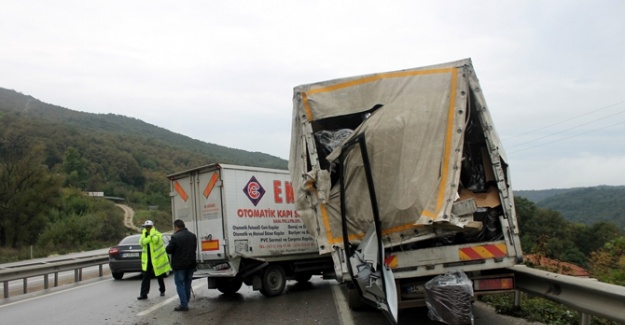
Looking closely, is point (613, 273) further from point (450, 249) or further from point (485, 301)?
point (450, 249)

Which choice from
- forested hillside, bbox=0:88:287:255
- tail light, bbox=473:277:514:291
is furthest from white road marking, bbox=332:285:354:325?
forested hillside, bbox=0:88:287:255

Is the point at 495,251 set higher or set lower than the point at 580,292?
higher

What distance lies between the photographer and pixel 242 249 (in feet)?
32.3

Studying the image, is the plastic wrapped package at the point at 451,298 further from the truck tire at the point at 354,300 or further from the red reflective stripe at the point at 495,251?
the truck tire at the point at 354,300

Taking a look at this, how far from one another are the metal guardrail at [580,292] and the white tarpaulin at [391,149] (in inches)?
52.9

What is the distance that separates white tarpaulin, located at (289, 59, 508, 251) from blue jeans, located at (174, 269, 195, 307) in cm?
334

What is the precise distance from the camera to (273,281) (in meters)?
10.5

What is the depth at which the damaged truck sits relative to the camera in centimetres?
565

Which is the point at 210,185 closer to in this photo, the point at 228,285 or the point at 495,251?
the point at 228,285

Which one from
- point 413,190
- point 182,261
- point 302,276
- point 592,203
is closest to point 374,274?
point 413,190

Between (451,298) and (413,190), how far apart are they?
1.23 meters

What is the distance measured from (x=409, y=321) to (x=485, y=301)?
7.06 feet

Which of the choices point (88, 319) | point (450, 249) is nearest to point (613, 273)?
point (450, 249)

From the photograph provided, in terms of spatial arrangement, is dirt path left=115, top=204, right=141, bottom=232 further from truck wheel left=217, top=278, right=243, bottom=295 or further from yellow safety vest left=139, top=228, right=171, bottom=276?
yellow safety vest left=139, top=228, right=171, bottom=276
